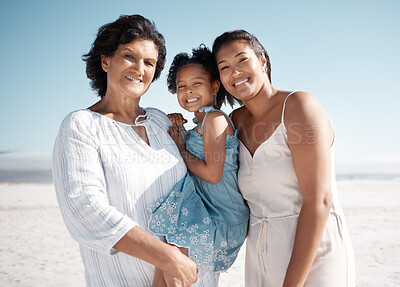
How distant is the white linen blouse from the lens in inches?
68.9

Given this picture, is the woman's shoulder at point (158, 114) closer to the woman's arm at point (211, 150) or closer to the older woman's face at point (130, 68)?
the woman's arm at point (211, 150)

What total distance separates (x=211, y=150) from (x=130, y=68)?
0.85 metres

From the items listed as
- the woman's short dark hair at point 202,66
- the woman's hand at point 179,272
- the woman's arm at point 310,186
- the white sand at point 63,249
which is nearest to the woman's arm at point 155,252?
the woman's hand at point 179,272

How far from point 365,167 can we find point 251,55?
52496mm

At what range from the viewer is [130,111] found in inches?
96.8

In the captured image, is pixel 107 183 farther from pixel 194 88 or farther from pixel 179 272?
pixel 194 88

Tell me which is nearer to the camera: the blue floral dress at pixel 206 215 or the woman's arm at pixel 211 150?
the blue floral dress at pixel 206 215

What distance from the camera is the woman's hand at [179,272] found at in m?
1.78

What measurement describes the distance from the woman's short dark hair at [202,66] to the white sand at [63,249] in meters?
3.88

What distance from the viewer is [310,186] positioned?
6.33 feet

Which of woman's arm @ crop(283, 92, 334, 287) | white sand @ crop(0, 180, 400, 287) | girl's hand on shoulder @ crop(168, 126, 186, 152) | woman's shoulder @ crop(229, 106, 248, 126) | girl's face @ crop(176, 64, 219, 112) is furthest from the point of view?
white sand @ crop(0, 180, 400, 287)

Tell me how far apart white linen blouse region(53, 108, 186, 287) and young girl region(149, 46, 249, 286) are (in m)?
0.12

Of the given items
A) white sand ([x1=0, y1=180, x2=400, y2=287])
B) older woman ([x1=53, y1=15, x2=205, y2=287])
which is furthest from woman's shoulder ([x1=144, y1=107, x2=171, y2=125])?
white sand ([x1=0, y1=180, x2=400, y2=287])

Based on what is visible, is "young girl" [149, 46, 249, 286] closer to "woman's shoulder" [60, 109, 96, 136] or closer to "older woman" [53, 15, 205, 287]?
"older woman" [53, 15, 205, 287]
